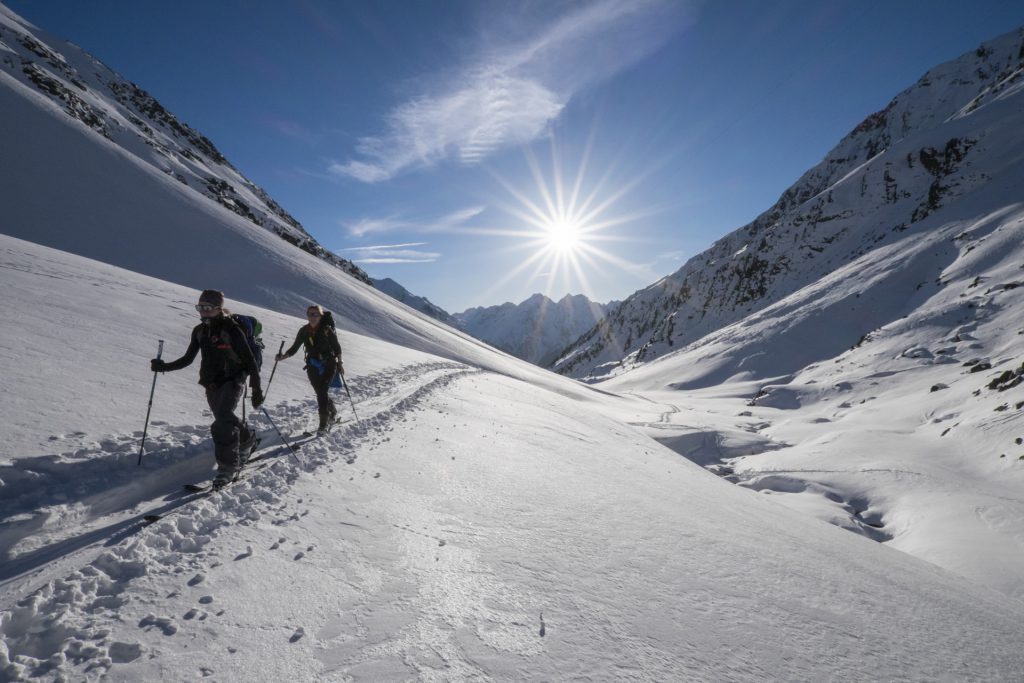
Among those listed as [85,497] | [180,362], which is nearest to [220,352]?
[180,362]

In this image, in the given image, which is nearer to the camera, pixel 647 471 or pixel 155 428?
pixel 155 428

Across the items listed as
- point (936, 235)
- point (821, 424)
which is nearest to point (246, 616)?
point (821, 424)

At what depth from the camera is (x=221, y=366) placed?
5.55 metres

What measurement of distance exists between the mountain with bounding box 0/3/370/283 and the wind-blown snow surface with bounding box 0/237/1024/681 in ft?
110

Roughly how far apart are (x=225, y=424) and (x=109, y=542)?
1861 millimetres

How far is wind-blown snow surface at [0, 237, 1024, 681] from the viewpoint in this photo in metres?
2.73

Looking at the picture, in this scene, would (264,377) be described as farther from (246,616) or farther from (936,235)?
(936,235)

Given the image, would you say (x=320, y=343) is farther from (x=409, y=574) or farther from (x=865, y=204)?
(x=865, y=204)

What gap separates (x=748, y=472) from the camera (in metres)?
17.0

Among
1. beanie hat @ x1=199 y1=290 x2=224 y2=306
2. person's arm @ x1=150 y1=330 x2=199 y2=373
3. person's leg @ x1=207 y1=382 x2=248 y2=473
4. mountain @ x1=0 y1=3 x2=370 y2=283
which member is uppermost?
mountain @ x1=0 y1=3 x2=370 y2=283

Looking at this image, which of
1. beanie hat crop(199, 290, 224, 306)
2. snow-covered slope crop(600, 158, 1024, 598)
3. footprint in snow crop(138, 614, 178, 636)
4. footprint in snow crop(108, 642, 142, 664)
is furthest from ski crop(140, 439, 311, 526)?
snow-covered slope crop(600, 158, 1024, 598)

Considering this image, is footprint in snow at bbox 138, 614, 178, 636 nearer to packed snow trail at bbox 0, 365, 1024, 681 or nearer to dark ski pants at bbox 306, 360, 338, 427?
packed snow trail at bbox 0, 365, 1024, 681

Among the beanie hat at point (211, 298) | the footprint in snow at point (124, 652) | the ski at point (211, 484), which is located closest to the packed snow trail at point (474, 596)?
the footprint in snow at point (124, 652)

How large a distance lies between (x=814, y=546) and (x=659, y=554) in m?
3.53
